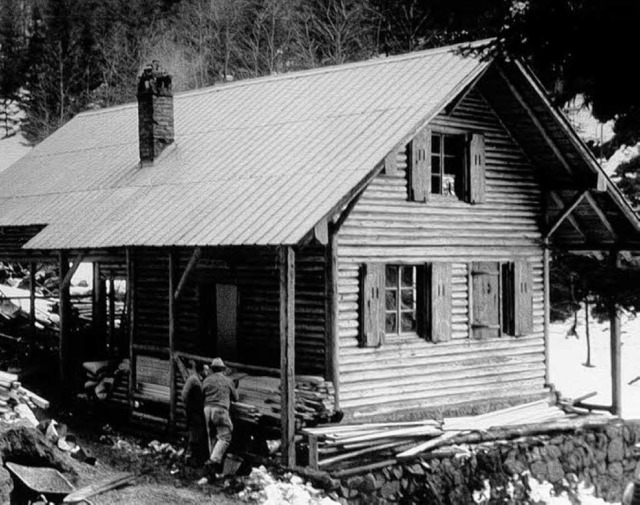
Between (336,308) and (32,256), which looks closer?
→ (336,308)

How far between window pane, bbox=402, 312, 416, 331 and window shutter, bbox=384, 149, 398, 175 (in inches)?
110

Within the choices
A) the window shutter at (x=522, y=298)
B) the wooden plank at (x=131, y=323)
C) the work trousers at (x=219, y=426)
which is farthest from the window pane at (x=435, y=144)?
the work trousers at (x=219, y=426)

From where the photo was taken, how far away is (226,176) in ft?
63.5

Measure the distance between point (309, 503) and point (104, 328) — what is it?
33.0ft

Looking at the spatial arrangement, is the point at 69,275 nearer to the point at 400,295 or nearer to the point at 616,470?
the point at 400,295

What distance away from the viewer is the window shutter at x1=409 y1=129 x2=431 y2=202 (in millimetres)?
18609

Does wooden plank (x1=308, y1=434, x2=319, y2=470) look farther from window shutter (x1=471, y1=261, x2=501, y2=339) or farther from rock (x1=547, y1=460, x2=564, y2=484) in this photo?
window shutter (x1=471, y1=261, x2=501, y2=339)

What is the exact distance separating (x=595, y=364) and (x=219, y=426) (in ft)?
55.8

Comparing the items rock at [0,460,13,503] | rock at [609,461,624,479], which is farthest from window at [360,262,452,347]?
rock at [0,460,13,503]

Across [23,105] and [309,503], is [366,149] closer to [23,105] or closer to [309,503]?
[309,503]

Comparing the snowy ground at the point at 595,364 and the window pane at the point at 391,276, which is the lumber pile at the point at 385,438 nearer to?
the window pane at the point at 391,276

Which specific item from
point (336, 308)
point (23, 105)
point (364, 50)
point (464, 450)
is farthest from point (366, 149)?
point (23, 105)

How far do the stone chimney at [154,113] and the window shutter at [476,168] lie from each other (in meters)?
7.14

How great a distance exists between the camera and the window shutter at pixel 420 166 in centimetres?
1861
